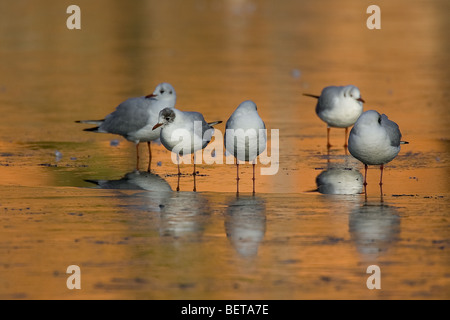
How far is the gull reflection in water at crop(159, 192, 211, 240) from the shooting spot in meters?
9.32

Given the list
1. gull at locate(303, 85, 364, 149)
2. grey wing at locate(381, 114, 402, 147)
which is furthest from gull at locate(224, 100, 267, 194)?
gull at locate(303, 85, 364, 149)

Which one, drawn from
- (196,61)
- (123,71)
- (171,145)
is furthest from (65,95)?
(171,145)

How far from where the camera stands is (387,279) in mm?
7816

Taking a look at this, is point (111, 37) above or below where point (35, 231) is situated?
above

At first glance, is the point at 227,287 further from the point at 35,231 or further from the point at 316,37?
the point at 316,37

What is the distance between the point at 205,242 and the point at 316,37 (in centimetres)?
2088

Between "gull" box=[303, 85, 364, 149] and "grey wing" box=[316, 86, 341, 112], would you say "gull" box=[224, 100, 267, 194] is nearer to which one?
"gull" box=[303, 85, 364, 149]

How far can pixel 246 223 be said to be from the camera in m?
9.66

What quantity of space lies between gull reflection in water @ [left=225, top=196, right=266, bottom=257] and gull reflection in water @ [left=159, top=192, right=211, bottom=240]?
262 millimetres

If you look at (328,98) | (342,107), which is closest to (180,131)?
(342,107)

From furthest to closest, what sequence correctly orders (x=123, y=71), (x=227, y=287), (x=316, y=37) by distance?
(x=316, y=37) → (x=123, y=71) → (x=227, y=287)

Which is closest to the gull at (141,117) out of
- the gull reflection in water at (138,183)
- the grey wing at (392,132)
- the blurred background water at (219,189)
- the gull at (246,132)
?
the blurred background water at (219,189)

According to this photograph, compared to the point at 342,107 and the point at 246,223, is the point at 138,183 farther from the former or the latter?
the point at 342,107

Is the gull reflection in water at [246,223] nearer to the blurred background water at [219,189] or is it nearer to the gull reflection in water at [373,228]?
the blurred background water at [219,189]
